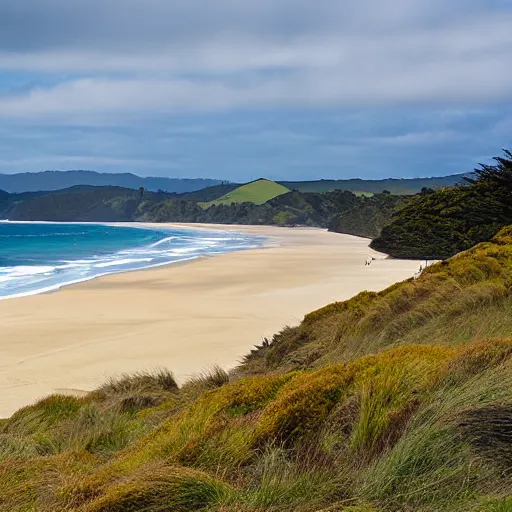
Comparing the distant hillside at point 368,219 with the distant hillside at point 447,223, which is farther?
the distant hillside at point 368,219

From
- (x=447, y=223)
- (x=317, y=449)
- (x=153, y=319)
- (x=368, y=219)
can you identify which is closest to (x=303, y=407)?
(x=317, y=449)

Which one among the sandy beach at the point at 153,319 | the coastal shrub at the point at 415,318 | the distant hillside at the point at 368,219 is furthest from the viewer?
the distant hillside at the point at 368,219

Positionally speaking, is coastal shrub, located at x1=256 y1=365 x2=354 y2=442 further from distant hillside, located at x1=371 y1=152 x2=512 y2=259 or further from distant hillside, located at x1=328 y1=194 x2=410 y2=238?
distant hillside, located at x1=328 y1=194 x2=410 y2=238

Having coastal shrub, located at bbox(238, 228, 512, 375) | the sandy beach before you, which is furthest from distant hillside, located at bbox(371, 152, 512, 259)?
coastal shrub, located at bbox(238, 228, 512, 375)

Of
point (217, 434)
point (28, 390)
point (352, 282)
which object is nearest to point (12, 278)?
point (352, 282)

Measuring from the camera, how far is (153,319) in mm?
23766

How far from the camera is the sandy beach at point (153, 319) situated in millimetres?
16203

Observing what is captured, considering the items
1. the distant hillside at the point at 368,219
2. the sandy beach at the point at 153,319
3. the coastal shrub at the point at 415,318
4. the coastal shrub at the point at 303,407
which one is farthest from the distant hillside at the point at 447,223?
the coastal shrub at the point at 303,407

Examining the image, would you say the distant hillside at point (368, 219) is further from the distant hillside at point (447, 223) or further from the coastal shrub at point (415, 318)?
the coastal shrub at point (415, 318)

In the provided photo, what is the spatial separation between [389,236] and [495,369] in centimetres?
5695

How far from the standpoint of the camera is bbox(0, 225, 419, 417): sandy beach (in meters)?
16.2

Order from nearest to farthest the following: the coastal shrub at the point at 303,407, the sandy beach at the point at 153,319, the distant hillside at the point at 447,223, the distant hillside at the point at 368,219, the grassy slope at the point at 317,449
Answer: the grassy slope at the point at 317,449
the coastal shrub at the point at 303,407
the sandy beach at the point at 153,319
the distant hillside at the point at 447,223
the distant hillside at the point at 368,219

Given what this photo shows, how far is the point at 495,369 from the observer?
15.3ft

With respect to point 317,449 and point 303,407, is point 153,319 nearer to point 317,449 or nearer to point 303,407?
point 303,407
